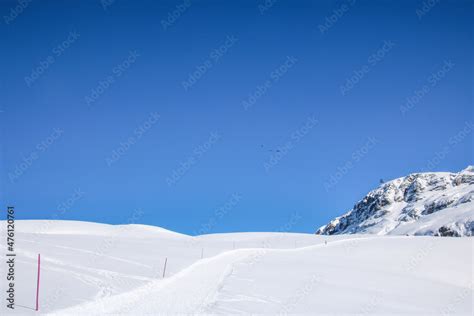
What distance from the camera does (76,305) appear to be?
12273mm

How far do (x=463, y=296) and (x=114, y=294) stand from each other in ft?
53.2

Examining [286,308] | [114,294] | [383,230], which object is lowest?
[286,308]

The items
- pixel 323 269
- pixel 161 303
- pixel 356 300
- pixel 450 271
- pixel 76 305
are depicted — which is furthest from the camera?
pixel 450 271

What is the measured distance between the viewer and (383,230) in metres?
192

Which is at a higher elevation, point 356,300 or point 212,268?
point 212,268

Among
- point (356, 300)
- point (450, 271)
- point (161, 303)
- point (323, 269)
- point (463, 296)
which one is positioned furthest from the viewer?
point (450, 271)

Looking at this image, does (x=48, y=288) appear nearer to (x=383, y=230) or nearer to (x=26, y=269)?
(x=26, y=269)

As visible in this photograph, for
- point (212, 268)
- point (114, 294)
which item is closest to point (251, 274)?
point (212, 268)

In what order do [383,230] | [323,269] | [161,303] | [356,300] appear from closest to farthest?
[161,303], [356,300], [323,269], [383,230]

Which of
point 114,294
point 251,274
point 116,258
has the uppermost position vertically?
point 116,258

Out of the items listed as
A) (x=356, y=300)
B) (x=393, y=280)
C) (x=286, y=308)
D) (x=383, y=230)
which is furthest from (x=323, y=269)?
(x=383, y=230)

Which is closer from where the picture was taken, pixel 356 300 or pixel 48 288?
pixel 48 288

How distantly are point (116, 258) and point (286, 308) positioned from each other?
13004 millimetres

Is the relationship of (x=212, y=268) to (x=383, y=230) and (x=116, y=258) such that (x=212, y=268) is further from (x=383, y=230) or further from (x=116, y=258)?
(x=383, y=230)
